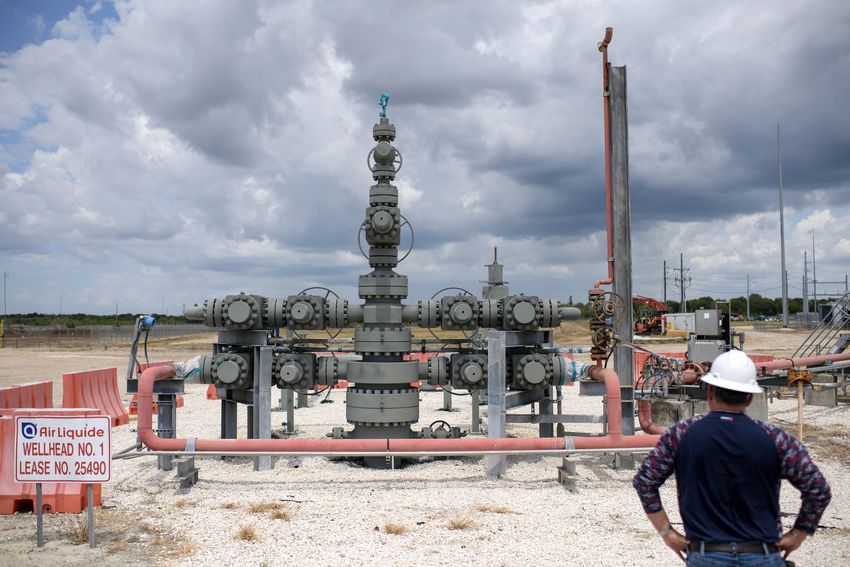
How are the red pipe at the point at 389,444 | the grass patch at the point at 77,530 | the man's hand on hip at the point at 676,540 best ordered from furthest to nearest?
the red pipe at the point at 389,444
the grass patch at the point at 77,530
the man's hand on hip at the point at 676,540

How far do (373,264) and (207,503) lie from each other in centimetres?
449

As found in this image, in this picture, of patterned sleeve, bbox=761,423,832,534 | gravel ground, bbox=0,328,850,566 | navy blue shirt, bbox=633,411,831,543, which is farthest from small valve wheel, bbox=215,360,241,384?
patterned sleeve, bbox=761,423,832,534

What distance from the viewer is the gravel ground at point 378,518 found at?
279 inches

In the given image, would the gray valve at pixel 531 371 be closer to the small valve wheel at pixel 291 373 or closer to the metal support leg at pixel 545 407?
the metal support leg at pixel 545 407

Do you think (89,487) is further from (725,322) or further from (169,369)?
(725,322)

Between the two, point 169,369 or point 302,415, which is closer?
point 169,369

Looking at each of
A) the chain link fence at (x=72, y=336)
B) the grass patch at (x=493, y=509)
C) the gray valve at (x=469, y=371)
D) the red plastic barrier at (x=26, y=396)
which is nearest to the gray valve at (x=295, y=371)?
the gray valve at (x=469, y=371)

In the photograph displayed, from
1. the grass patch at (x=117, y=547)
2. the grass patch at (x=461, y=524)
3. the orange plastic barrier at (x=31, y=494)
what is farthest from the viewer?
the orange plastic barrier at (x=31, y=494)

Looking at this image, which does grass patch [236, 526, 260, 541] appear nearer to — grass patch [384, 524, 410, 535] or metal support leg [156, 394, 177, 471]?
grass patch [384, 524, 410, 535]

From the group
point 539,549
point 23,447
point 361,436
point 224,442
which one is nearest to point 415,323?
point 361,436

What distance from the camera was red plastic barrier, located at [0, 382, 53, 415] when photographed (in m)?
10.7

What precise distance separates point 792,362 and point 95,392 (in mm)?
14728

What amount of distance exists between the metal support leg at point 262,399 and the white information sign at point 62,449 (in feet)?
11.7

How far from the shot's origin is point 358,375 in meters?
11.4
